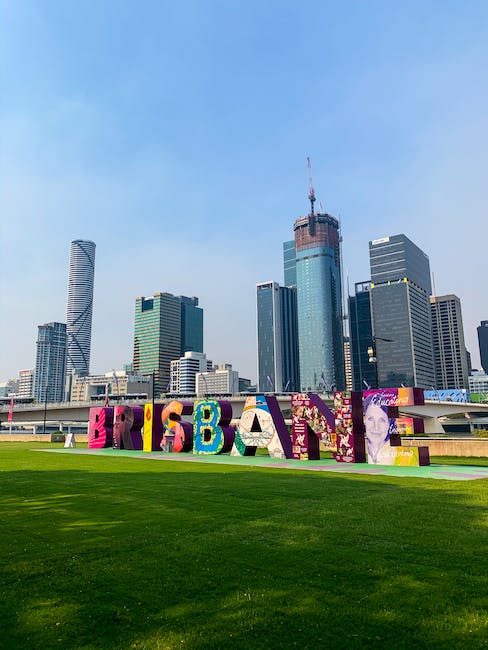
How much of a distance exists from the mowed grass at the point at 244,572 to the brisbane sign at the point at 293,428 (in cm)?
1368

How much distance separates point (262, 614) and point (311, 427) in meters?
26.6

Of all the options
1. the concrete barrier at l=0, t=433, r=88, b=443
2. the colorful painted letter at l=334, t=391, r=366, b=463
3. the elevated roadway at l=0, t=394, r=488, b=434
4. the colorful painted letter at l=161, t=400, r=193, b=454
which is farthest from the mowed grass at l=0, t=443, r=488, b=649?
the elevated roadway at l=0, t=394, r=488, b=434

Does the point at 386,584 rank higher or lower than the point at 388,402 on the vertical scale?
lower

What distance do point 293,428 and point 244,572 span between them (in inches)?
1005

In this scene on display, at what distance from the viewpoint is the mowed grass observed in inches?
219

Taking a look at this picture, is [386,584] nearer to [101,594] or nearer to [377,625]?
[377,625]

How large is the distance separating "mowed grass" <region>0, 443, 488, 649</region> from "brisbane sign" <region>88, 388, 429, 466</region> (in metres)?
13.7

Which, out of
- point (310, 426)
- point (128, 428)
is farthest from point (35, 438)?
point (310, 426)

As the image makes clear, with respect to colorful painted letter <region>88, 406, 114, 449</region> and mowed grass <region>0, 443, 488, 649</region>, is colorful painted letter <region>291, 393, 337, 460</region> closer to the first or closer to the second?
mowed grass <region>0, 443, 488, 649</region>

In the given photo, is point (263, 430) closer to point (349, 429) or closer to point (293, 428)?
point (293, 428)

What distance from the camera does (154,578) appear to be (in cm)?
737

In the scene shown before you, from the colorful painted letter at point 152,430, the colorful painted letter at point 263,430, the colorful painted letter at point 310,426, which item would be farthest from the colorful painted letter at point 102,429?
the colorful painted letter at point 310,426

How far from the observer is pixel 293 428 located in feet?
107

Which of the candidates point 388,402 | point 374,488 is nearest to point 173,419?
point 388,402
